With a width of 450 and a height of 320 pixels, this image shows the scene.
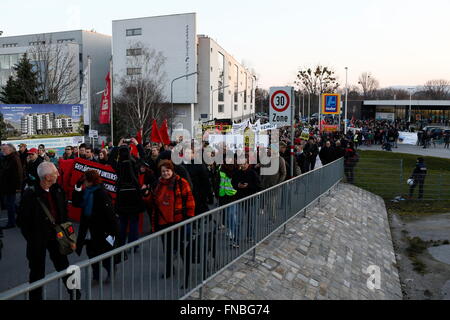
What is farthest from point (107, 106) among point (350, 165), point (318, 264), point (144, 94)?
point (144, 94)

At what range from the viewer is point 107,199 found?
17.9 ft

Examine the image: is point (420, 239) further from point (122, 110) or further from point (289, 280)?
point (122, 110)

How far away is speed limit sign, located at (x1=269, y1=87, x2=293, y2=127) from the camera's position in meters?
9.41

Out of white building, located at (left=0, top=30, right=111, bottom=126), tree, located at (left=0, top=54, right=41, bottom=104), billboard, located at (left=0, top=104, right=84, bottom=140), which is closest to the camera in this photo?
billboard, located at (left=0, top=104, right=84, bottom=140)

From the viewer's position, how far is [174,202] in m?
5.66

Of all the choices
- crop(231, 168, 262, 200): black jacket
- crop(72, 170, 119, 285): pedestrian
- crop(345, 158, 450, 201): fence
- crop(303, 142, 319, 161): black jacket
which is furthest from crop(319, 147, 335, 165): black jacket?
crop(72, 170, 119, 285): pedestrian

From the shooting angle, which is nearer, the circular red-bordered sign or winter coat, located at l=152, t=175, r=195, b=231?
winter coat, located at l=152, t=175, r=195, b=231

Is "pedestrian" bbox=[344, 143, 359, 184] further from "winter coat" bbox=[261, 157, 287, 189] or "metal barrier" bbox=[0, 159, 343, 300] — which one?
"metal barrier" bbox=[0, 159, 343, 300]

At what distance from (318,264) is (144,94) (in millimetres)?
39731

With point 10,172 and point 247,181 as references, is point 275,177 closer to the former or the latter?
point 247,181

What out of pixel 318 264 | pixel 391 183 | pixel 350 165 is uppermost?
pixel 350 165

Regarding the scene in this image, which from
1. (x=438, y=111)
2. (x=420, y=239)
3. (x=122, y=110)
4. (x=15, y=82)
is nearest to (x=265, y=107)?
(x=438, y=111)

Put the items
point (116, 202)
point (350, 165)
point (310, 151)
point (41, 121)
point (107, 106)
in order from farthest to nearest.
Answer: point (41, 121), point (350, 165), point (107, 106), point (310, 151), point (116, 202)

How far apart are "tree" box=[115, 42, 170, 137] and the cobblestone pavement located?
1330 inches
